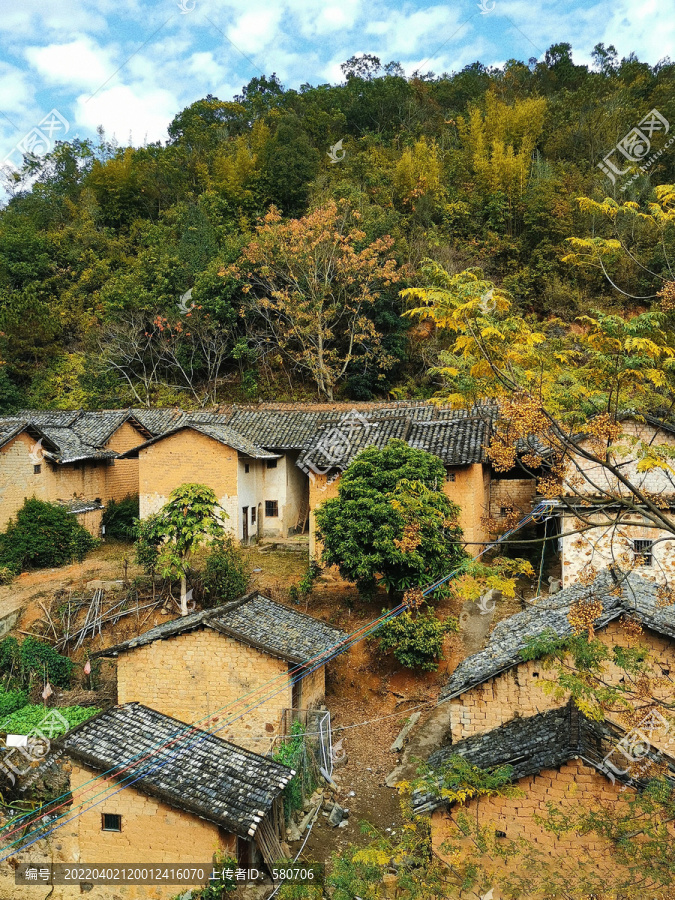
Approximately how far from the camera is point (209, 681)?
37.3 ft

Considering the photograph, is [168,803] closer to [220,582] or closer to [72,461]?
[220,582]

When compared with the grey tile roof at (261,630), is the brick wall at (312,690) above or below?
below

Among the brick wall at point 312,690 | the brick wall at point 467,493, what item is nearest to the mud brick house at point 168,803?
the brick wall at point 312,690

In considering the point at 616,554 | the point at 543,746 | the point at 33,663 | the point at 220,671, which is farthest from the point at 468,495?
the point at 33,663

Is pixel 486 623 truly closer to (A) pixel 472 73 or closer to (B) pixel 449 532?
(B) pixel 449 532

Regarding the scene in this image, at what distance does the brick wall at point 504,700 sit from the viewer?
9.71m

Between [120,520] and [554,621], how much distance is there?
16.9 meters

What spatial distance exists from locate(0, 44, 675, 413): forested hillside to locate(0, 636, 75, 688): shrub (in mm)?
17217

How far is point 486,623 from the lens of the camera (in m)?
16.0

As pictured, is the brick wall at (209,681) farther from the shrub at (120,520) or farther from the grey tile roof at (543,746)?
the shrub at (120,520)

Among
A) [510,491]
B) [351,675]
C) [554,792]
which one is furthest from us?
[510,491]

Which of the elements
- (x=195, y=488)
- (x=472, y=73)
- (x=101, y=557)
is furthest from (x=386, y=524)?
(x=472, y=73)

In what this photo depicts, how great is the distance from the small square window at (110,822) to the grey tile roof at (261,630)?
114 inches
